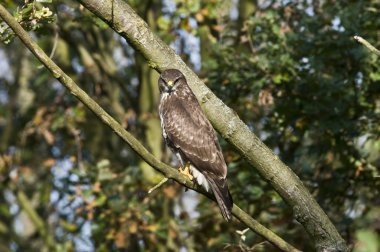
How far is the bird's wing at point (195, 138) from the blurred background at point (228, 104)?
2.71 feet

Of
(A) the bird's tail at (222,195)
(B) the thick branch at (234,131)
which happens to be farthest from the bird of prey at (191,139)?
(B) the thick branch at (234,131)

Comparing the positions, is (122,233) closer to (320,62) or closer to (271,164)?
(320,62)

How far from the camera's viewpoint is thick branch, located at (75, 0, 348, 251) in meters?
4.81

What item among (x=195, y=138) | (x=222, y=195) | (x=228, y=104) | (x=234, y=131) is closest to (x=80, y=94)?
(x=234, y=131)

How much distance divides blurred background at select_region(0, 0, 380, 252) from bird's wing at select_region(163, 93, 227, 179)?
0.83m

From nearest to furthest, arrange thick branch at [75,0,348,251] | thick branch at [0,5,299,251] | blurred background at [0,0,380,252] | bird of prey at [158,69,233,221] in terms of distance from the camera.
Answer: thick branch at [0,5,299,251], thick branch at [75,0,348,251], bird of prey at [158,69,233,221], blurred background at [0,0,380,252]

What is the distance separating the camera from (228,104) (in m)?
8.17

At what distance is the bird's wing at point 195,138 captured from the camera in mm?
6523

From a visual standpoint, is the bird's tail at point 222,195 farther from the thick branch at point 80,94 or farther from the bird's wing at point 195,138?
the thick branch at point 80,94

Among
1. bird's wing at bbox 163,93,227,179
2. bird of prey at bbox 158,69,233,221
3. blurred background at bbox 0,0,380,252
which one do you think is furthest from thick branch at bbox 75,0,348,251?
bird's wing at bbox 163,93,227,179

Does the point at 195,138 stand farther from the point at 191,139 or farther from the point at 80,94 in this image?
the point at 80,94

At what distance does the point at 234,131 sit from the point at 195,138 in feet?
6.15

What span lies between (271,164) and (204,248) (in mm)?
4406

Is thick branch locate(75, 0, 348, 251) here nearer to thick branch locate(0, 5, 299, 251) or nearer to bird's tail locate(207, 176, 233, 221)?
thick branch locate(0, 5, 299, 251)
